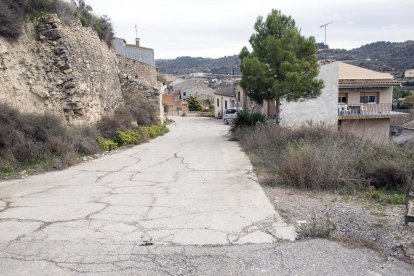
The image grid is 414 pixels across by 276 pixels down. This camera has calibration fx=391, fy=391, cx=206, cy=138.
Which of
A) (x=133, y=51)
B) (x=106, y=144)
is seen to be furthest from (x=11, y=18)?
(x=133, y=51)

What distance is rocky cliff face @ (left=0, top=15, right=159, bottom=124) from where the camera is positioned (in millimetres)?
12938

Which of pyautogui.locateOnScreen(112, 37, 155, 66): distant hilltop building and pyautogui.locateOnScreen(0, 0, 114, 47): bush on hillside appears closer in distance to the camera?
pyautogui.locateOnScreen(0, 0, 114, 47): bush on hillside

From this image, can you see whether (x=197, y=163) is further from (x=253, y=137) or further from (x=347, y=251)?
(x=347, y=251)

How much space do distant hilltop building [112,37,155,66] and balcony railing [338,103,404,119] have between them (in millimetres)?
16951

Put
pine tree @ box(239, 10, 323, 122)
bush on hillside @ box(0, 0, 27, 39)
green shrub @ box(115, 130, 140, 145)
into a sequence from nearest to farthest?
bush on hillside @ box(0, 0, 27, 39) → green shrub @ box(115, 130, 140, 145) → pine tree @ box(239, 10, 323, 122)

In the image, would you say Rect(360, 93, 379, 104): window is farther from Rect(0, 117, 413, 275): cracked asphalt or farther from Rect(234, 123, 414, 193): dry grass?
Rect(0, 117, 413, 275): cracked asphalt

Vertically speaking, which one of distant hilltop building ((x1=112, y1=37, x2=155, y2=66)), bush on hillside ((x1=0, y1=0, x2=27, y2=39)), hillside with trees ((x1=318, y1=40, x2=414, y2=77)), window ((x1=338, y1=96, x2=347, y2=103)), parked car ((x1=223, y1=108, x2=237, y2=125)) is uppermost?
hillside with trees ((x1=318, y1=40, x2=414, y2=77))

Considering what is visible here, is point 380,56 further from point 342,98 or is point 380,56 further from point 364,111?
point 364,111

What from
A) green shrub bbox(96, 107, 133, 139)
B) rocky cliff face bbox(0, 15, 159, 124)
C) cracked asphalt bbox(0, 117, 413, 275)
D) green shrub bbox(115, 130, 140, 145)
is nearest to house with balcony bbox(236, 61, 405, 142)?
green shrub bbox(96, 107, 133, 139)

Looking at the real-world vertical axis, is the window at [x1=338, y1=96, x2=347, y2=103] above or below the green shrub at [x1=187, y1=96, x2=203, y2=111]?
above

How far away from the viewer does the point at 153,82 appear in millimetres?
33938

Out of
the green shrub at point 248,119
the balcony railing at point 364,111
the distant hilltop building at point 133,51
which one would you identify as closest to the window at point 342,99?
the balcony railing at point 364,111

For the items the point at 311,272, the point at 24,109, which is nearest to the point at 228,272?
the point at 311,272

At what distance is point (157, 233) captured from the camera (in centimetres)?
553
